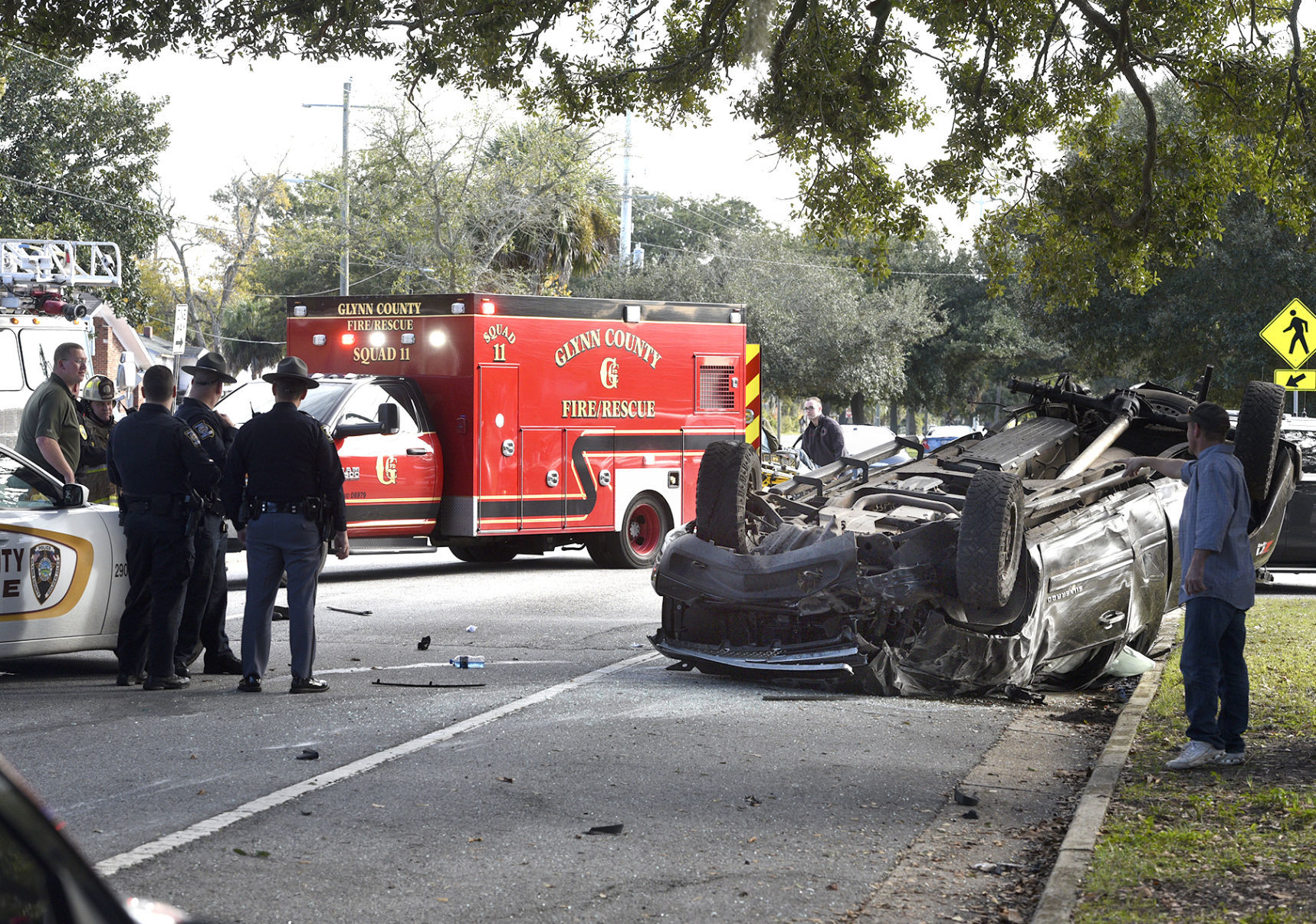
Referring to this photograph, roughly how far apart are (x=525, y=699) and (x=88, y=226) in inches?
1071

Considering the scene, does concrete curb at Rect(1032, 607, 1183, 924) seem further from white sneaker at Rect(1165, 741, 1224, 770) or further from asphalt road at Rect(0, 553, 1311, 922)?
asphalt road at Rect(0, 553, 1311, 922)

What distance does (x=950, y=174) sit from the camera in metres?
14.0

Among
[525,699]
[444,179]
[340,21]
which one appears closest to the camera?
[525,699]

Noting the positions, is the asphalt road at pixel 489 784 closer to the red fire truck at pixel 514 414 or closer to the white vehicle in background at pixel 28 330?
the red fire truck at pixel 514 414

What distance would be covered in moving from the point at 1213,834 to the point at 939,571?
2787mm

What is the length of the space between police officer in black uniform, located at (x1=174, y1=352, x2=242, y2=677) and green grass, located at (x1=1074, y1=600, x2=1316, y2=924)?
17.3 ft

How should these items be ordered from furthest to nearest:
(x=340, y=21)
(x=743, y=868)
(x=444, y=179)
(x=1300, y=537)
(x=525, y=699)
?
1. (x=444, y=179)
2. (x=1300, y=537)
3. (x=340, y=21)
4. (x=525, y=699)
5. (x=743, y=868)

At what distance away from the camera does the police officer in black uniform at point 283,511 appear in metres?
8.01

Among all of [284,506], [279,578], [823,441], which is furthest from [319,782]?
[823,441]

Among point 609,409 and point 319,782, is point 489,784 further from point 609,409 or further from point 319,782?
point 609,409

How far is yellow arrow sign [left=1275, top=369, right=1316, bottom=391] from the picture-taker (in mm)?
14750

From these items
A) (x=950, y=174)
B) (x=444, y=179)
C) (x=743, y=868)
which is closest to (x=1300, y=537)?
(x=950, y=174)

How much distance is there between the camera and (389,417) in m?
13.9

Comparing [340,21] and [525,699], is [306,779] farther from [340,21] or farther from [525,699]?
[340,21]
